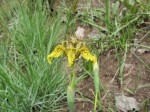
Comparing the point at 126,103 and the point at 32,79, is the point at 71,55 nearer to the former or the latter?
the point at 32,79

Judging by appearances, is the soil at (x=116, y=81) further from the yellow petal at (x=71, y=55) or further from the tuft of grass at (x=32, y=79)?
the yellow petal at (x=71, y=55)

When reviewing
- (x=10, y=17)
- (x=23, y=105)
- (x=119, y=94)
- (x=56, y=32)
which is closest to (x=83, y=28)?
(x=56, y=32)

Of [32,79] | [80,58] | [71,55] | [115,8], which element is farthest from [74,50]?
[115,8]

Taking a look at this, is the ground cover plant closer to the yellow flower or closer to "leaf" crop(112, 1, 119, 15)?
"leaf" crop(112, 1, 119, 15)

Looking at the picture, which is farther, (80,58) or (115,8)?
(115,8)

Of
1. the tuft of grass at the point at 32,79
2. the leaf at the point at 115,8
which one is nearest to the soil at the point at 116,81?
the tuft of grass at the point at 32,79

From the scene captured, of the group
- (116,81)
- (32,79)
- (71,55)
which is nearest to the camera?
(71,55)

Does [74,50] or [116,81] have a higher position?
[74,50]

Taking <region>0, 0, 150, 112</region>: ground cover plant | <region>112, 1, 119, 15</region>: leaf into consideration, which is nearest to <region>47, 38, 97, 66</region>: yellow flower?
<region>0, 0, 150, 112</region>: ground cover plant
